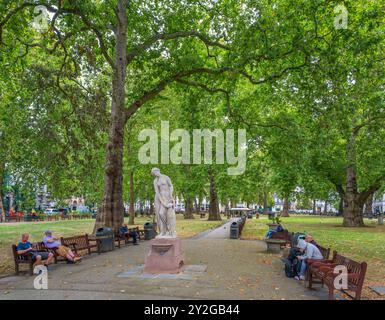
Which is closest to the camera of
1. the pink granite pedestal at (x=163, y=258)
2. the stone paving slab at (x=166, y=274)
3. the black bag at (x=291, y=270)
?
the stone paving slab at (x=166, y=274)

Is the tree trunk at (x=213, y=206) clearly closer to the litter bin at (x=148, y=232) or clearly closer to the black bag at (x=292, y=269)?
the litter bin at (x=148, y=232)

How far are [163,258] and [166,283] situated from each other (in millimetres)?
1518

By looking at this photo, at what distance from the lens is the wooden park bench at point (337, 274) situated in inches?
285

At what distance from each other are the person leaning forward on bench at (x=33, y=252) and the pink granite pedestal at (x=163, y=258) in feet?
9.44

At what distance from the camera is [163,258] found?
10609mm

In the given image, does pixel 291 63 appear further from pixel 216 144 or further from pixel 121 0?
pixel 216 144

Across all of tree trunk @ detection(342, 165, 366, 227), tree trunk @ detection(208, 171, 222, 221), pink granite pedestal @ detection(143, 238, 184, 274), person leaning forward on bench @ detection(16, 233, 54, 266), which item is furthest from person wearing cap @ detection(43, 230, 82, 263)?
tree trunk @ detection(208, 171, 222, 221)

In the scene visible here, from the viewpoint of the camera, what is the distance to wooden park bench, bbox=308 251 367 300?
23.8ft

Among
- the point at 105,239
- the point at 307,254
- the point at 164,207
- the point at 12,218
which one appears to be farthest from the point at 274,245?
the point at 12,218

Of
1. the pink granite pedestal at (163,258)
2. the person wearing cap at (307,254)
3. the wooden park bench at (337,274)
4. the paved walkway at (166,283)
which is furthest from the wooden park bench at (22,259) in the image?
the wooden park bench at (337,274)

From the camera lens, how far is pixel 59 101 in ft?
55.9

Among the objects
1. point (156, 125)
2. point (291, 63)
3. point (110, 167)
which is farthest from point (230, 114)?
point (156, 125)

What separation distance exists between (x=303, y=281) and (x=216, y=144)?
2542 cm

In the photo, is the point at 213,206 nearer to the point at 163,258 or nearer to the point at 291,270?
the point at 163,258
